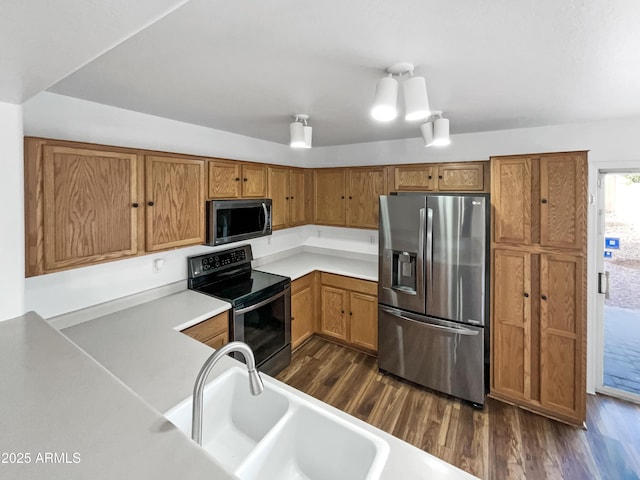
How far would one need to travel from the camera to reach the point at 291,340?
9.97 feet

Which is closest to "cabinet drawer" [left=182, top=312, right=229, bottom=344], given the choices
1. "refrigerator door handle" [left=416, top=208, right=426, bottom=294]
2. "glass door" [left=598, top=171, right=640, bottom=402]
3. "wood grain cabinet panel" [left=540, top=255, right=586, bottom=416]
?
"refrigerator door handle" [left=416, top=208, right=426, bottom=294]

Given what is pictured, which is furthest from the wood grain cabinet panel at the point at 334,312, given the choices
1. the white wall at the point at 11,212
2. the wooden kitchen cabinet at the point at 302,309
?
the white wall at the point at 11,212

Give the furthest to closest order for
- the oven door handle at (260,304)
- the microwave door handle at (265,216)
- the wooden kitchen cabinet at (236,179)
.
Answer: the microwave door handle at (265,216)
the wooden kitchen cabinet at (236,179)
the oven door handle at (260,304)

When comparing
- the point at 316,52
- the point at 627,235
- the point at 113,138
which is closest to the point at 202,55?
the point at 316,52

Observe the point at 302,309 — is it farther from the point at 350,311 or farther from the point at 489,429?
the point at 489,429

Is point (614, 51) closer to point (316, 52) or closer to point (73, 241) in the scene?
point (316, 52)

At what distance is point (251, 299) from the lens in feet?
7.93

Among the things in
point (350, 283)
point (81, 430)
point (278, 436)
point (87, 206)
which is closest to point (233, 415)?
point (278, 436)

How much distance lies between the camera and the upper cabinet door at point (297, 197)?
3.40 metres

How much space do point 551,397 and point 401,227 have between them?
1.77 metres

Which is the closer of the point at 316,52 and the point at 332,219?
the point at 316,52

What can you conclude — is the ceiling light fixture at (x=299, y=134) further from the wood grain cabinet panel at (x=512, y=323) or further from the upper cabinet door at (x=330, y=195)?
the wood grain cabinet panel at (x=512, y=323)

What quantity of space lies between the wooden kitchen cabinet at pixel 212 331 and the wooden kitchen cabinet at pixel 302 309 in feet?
2.97

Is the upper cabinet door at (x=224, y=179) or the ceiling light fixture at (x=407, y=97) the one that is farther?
the upper cabinet door at (x=224, y=179)
